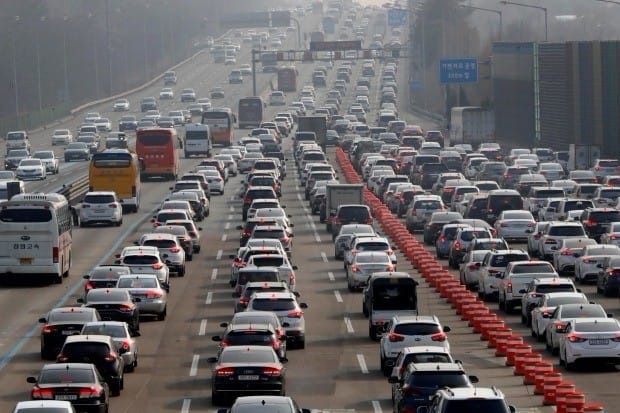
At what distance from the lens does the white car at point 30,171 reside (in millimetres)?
108875

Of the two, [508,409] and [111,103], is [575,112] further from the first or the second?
[508,409]

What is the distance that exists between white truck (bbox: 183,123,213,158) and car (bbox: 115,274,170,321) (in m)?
75.7

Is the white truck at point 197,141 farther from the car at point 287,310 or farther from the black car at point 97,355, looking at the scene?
the black car at point 97,355

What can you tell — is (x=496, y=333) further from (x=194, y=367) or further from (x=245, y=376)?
(x=245, y=376)

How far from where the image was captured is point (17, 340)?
4725 cm

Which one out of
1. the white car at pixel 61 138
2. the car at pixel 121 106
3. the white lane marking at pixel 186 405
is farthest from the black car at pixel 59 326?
the car at pixel 121 106

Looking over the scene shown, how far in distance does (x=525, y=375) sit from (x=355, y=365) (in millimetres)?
4439

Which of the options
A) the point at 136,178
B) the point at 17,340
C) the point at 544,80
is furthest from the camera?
the point at 544,80

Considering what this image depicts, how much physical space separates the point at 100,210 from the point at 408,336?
140 feet

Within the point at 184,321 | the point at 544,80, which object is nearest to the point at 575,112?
the point at 544,80

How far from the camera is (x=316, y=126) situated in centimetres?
13625

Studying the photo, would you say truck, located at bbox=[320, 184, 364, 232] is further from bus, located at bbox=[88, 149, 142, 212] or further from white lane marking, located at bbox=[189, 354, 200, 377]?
white lane marking, located at bbox=[189, 354, 200, 377]

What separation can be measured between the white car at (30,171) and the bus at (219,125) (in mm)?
27600

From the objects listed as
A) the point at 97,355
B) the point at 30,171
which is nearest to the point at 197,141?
the point at 30,171
